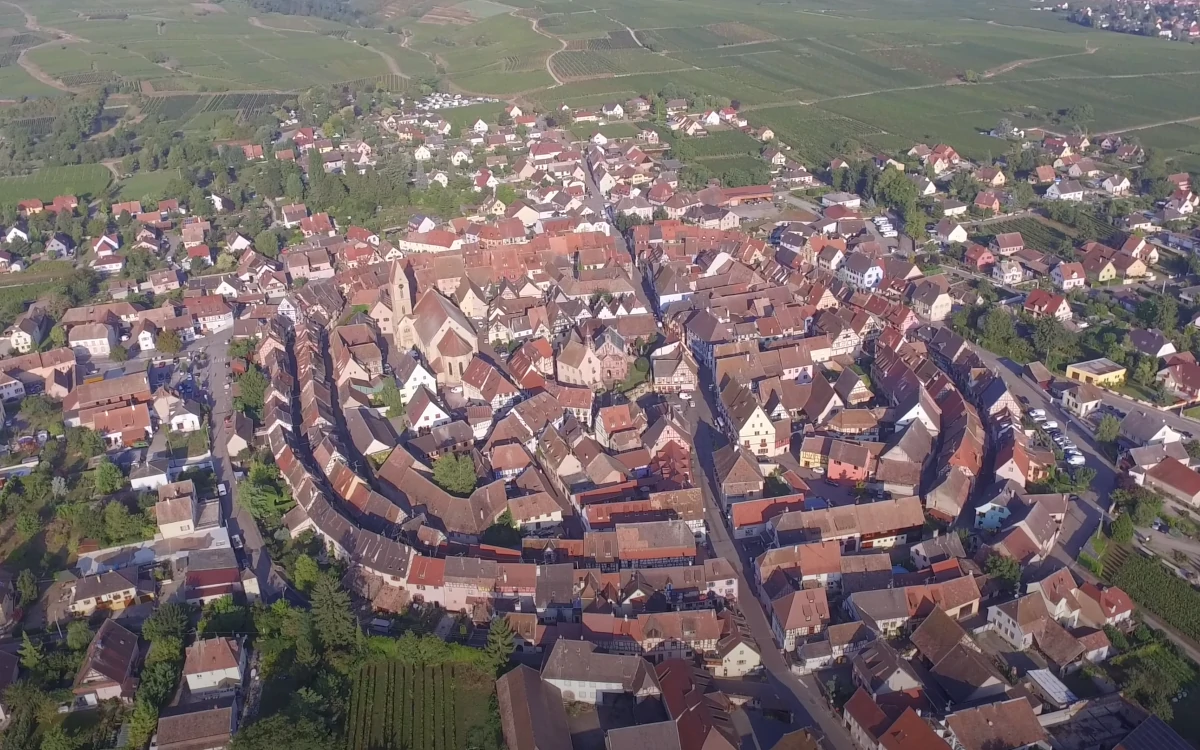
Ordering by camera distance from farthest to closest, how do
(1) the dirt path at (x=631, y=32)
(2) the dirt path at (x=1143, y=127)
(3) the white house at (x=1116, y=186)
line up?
1. (1) the dirt path at (x=631, y=32)
2. (2) the dirt path at (x=1143, y=127)
3. (3) the white house at (x=1116, y=186)

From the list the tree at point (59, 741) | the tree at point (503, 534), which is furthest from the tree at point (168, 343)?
the tree at point (59, 741)

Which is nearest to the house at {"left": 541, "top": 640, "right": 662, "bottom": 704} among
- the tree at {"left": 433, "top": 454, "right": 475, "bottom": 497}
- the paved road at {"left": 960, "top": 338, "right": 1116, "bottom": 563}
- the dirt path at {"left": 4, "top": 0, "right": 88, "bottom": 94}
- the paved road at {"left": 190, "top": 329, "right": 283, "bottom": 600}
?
the tree at {"left": 433, "top": 454, "right": 475, "bottom": 497}

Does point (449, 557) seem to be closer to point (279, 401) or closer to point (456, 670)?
point (456, 670)

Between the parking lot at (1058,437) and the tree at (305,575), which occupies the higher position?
the parking lot at (1058,437)

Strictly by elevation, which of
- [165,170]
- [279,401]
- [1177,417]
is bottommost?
[165,170]

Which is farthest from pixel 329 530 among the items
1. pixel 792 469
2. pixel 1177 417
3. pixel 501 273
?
pixel 1177 417

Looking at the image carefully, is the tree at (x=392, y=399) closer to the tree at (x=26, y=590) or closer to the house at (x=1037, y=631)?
the tree at (x=26, y=590)
